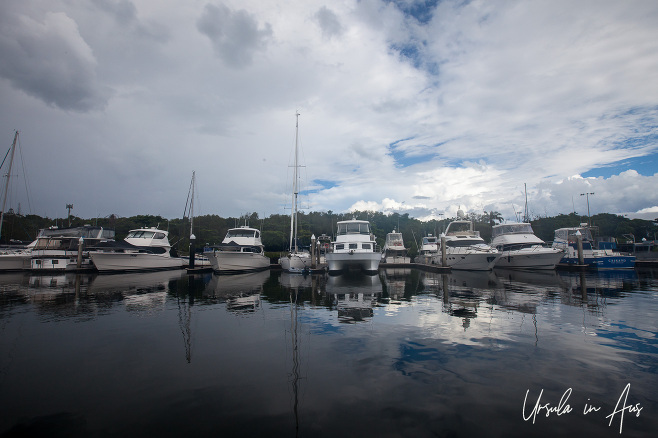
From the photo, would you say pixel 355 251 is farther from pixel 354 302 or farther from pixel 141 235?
pixel 141 235

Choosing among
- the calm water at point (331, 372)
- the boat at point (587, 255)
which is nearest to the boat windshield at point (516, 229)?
the boat at point (587, 255)

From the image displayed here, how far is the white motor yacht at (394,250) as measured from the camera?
39.9 m

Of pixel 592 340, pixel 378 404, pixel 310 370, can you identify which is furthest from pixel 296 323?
pixel 592 340

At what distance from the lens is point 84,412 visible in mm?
4270

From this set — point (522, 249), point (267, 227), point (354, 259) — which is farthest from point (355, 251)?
point (267, 227)

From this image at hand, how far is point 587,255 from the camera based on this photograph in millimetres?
30484

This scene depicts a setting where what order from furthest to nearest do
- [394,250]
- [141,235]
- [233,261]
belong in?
[394,250], [141,235], [233,261]

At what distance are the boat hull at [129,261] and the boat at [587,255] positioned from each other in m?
39.2

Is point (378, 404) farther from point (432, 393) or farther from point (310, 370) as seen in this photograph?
point (310, 370)

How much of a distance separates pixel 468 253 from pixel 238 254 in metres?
20.9

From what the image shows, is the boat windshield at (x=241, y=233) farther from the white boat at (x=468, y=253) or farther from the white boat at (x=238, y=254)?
the white boat at (x=468, y=253)

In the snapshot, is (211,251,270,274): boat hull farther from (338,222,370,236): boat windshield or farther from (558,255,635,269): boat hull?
(558,255,635,269): boat hull

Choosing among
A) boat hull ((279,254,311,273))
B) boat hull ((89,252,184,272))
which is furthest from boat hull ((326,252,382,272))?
boat hull ((89,252,184,272))

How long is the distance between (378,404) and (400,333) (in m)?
3.93
